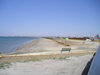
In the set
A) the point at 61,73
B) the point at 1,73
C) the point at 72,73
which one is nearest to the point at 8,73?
the point at 1,73

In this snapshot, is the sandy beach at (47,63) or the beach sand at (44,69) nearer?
the beach sand at (44,69)

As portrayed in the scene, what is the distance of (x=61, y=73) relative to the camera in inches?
227

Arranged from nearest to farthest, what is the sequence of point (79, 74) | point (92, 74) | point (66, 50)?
point (92, 74) < point (79, 74) < point (66, 50)

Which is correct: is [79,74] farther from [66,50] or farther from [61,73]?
[66,50]

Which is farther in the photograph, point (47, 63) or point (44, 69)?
point (47, 63)

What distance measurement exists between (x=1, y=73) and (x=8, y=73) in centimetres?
35

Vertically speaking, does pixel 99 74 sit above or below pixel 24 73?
above

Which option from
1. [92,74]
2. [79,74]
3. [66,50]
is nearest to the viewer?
[92,74]

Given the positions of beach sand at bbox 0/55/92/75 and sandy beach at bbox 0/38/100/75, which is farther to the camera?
sandy beach at bbox 0/38/100/75

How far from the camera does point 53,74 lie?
222 inches

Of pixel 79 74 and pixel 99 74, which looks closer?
pixel 99 74

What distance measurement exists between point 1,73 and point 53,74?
101 inches

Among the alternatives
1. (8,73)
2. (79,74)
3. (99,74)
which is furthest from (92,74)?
(8,73)

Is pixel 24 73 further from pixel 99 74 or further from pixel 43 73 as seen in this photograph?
pixel 99 74
